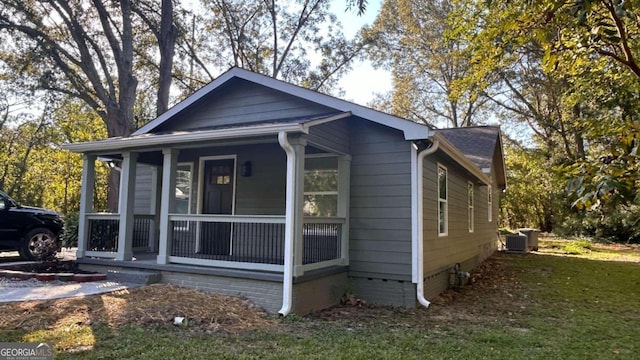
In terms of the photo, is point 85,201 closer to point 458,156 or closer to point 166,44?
point 458,156

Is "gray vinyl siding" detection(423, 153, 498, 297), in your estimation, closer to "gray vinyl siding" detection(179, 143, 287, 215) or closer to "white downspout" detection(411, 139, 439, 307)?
"white downspout" detection(411, 139, 439, 307)

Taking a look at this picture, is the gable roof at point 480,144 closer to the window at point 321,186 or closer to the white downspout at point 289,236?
the window at point 321,186

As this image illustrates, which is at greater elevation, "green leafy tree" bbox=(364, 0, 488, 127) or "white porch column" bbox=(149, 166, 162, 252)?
"green leafy tree" bbox=(364, 0, 488, 127)

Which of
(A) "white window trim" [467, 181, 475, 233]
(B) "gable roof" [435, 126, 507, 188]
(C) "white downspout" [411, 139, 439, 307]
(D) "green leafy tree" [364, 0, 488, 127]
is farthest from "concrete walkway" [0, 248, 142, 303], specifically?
(D) "green leafy tree" [364, 0, 488, 127]

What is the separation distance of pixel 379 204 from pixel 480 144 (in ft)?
25.7

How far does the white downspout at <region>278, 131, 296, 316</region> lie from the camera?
226 inches

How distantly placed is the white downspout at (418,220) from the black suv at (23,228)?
706cm

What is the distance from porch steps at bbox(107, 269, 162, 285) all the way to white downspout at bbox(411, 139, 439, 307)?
4.17m

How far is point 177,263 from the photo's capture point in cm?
705

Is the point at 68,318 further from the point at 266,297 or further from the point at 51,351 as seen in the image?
the point at 266,297

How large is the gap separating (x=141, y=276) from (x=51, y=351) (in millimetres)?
2900

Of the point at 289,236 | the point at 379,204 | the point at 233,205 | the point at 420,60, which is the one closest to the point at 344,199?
the point at 379,204

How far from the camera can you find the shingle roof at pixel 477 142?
1233 centimetres

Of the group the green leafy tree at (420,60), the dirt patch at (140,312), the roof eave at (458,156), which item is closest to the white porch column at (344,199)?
the roof eave at (458,156)
